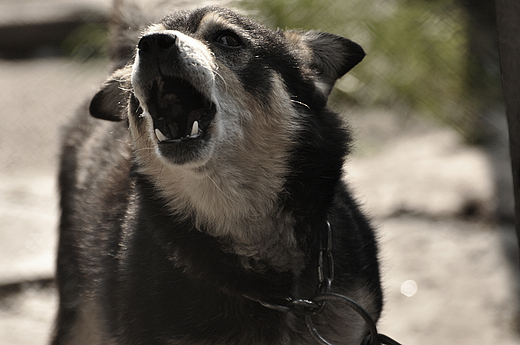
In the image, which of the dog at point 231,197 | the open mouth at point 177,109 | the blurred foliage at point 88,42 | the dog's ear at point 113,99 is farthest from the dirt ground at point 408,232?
the dog's ear at point 113,99

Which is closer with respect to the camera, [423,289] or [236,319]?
[236,319]

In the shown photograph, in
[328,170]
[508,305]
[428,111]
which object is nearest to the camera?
[328,170]

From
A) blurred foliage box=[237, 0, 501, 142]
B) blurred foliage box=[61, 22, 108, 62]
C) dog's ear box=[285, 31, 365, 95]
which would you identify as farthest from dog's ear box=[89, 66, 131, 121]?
blurred foliage box=[61, 22, 108, 62]

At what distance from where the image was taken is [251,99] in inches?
97.1

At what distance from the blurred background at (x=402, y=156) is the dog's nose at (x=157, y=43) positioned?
63.1 inches

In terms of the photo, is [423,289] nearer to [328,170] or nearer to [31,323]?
[328,170]

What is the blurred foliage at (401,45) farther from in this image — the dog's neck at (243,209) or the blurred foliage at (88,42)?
the dog's neck at (243,209)

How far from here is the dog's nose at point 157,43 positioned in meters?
2.22

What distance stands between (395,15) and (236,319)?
4967 millimetres

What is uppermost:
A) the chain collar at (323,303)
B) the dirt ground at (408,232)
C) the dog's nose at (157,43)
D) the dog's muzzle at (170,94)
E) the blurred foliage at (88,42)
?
the dog's nose at (157,43)

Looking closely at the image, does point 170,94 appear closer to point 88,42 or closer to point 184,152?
point 184,152

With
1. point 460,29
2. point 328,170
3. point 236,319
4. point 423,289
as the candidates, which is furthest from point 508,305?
point 460,29

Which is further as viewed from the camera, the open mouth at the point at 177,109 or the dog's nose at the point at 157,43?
the open mouth at the point at 177,109

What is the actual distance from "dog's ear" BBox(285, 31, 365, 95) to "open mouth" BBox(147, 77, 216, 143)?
64 cm
